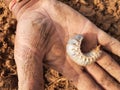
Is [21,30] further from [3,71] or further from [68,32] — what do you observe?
[3,71]

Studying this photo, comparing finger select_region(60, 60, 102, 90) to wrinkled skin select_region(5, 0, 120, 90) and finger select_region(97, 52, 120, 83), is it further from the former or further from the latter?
finger select_region(97, 52, 120, 83)

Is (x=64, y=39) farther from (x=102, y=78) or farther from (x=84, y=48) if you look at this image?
(x=102, y=78)

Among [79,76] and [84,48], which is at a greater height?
[84,48]

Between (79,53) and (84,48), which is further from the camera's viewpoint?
(84,48)

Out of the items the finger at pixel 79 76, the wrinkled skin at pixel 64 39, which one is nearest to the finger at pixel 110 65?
the wrinkled skin at pixel 64 39

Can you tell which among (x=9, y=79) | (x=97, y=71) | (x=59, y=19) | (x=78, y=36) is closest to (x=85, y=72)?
(x=97, y=71)

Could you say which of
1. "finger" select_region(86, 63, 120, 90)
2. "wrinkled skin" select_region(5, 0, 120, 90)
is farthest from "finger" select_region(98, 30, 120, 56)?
"finger" select_region(86, 63, 120, 90)

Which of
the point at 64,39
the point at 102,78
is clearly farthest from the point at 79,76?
the point at 64,39
